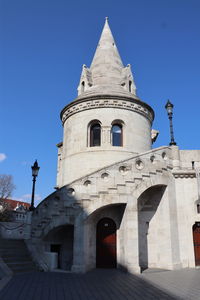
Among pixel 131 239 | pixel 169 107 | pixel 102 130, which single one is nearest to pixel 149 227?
pixel 131 239

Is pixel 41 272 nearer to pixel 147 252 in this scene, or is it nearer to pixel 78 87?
pixel 147 252

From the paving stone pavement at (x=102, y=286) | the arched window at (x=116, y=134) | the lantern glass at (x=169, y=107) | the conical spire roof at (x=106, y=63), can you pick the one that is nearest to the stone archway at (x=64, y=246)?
the paving stone pavement at (x=102, y=286)

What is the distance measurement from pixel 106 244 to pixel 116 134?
6603 millimetres

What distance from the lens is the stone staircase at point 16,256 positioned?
35.5 ft

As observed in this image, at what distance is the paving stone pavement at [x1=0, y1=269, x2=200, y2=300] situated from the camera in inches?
277

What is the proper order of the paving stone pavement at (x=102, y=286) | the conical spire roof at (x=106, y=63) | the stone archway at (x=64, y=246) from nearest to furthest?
1. the paving stone pavement at (x=102, y=286)
2. the stone archway at (x=64, y=246)
3. the conical spire roof at (x=106, y=63)

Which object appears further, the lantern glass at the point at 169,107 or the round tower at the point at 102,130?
the round tower at the point at 102,130

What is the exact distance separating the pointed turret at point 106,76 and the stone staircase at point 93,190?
608cm

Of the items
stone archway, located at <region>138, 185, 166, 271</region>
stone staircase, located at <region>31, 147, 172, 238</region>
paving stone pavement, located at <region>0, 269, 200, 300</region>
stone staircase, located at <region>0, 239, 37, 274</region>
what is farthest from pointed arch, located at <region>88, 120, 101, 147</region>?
paving stone pavement, located at <region>0, 269, 200, 300</region>

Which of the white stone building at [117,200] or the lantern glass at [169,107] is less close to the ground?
the lantern glass at [169,107]

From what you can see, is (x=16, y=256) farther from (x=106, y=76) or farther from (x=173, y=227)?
(x=106, y=76)

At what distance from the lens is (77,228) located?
11469 mm

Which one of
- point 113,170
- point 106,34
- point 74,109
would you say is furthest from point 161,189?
point 106,34

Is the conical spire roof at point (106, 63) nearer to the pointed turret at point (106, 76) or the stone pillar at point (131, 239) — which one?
the pointed turret at point (106, 76)
